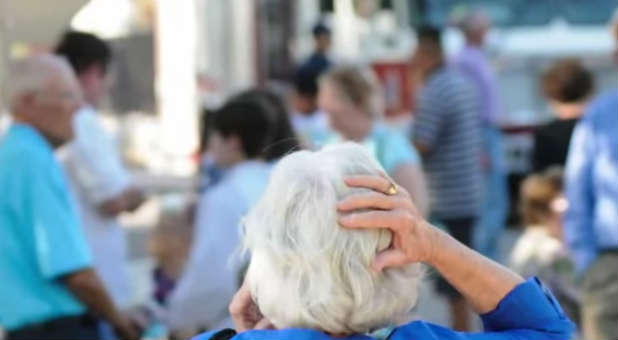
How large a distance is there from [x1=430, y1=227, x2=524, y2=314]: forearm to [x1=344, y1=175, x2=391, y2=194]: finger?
16 cm

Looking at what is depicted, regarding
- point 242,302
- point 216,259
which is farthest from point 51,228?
point 242,302

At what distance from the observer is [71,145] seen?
5383 mm

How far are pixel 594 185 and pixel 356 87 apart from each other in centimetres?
106

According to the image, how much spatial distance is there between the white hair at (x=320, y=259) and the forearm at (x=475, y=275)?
0.25ft

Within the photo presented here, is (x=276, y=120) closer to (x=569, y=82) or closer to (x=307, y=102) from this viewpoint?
(x=569, y=82)

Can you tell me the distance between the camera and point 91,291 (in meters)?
4.47

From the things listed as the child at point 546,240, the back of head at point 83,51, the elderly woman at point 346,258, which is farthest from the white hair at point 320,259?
the child at point 546,240

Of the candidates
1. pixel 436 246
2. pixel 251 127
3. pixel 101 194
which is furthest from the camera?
pixel 101 194

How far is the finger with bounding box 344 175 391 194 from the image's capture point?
2398 millimetres

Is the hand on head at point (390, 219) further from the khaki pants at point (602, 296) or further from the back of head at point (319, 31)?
the back of head at point (319, 31)

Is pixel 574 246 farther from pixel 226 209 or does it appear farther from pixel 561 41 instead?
pixel 561 41

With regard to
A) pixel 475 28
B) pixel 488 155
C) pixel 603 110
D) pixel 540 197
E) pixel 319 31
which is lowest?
pixel 488 155

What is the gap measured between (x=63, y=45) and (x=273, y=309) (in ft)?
11.8

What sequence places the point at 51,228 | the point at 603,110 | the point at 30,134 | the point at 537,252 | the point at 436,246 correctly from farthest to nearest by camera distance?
1. the point at 537,252
2. the point at 603,110
3. the point at 30,134
4. the point at 51,228
5. the point at 436,246
